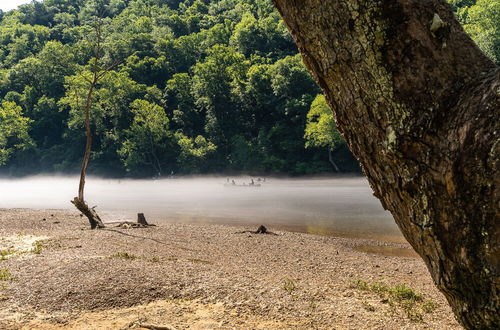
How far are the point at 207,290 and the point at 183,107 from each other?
72.5 m

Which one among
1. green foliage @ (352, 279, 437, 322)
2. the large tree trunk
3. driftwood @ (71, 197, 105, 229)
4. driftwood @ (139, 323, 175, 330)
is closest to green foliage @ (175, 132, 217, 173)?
driftwood @ (71, 197, 105, 229)

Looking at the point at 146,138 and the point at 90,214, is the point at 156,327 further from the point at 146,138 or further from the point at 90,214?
the point at 146,138

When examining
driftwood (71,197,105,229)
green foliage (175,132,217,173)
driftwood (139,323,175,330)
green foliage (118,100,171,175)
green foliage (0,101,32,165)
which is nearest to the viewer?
driftwood (139,323,175,330)

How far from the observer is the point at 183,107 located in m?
77.9

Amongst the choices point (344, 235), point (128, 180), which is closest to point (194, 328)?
point (344, 235)

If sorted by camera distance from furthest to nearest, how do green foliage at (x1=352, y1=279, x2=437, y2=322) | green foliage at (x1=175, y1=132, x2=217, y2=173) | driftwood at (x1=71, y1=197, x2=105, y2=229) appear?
green foliage at (x1=175, y1=132, x2=217, y2=173) → driftwood at (x1=71, y1=197, x2=105, y2=229) → green foliage at (x1=352, y1=279, x2=437, y2=322)

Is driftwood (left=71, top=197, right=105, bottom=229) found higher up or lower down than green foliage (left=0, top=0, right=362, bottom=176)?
lower down

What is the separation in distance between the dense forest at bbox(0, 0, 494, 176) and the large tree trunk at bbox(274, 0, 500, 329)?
176 ft

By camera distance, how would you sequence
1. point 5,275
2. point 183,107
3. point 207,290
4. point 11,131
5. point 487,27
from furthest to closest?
point 11,131
point 183,107
point 487,27
point 5,275
point 207,290

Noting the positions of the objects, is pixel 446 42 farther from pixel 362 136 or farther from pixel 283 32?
pixel 283 32

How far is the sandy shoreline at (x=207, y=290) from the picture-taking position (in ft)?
21.1

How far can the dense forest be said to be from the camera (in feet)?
210

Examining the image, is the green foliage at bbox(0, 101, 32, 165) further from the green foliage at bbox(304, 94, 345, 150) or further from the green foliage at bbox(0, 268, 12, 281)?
the green foliage at bbox(0, 268, 12, 281)

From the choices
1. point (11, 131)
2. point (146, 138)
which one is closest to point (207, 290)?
point (146, 138)
